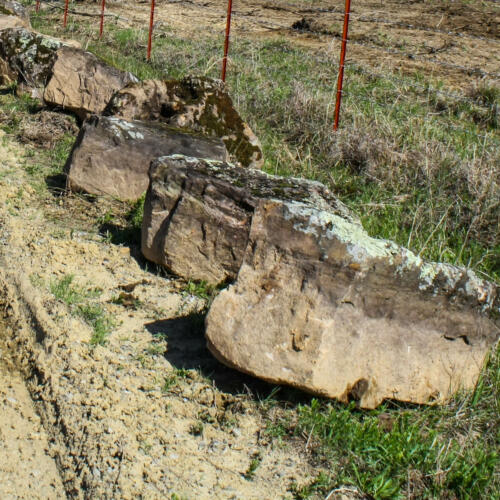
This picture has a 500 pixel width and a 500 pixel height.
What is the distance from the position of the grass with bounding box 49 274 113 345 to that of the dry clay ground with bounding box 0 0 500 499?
0.04m

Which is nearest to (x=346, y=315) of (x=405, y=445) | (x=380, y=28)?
(x=405, y=445)

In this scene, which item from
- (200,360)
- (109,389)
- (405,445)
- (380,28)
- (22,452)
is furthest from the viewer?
(380,28)

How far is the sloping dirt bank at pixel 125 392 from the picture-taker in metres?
3.03

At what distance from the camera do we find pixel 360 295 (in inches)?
140

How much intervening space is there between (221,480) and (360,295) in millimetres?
1070

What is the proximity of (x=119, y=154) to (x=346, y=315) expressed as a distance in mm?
2640

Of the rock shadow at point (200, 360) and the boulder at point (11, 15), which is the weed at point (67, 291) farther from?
the boulder at point (11, 15)

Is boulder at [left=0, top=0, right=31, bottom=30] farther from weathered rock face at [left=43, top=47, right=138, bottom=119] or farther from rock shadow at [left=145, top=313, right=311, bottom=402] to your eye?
rock shadow at [left=145, top=313, right=311, bottom=402]

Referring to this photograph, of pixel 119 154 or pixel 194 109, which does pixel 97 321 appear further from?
pixel 194 109

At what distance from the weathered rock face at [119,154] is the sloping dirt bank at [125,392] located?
0.82 m

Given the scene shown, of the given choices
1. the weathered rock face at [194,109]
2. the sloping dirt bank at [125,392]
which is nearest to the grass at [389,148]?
the weathered rock face at [194,109]

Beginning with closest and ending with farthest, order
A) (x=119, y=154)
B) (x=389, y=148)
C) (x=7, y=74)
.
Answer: (x=119, y=154) < (x=389, y=148) < (x=7, y=74)

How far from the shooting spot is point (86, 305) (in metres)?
4.20

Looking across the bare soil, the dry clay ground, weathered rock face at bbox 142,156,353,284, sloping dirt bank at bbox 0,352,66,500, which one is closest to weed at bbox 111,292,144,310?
the dry clay ground
